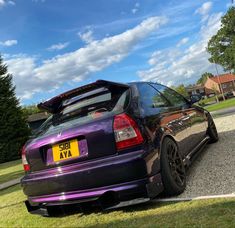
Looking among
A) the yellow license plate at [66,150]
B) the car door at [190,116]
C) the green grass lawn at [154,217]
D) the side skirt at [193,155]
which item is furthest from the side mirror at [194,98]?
the yellow license plate at [66,150]

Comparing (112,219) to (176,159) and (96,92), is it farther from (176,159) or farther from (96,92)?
(96,92)

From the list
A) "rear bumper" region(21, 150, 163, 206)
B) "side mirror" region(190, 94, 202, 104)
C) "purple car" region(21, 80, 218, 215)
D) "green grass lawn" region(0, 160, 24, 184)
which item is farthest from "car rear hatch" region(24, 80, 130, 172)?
"green grass lawn" region(0, 160, 24, 184)

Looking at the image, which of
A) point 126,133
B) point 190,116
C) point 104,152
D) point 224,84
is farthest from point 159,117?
point 224,84

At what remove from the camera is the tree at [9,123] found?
77.8ft

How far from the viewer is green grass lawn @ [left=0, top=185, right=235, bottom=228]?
10.8ft

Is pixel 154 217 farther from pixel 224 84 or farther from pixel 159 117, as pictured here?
pixel 224 84

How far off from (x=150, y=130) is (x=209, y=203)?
102cm

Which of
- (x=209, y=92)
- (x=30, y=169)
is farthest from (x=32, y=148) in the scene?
(x=209, y=92)

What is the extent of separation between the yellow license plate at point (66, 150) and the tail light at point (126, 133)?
489 millimetres

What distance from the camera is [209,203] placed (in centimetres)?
369

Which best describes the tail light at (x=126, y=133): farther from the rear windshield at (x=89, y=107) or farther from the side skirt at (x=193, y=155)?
the side skirt at (x=193, y=155)

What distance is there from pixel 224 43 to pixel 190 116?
68.6 metres

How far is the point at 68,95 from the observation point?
190 inches

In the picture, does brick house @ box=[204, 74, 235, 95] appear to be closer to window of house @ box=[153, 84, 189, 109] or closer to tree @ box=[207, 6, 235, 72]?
tree @ box=[207, 6, 235, 72]
